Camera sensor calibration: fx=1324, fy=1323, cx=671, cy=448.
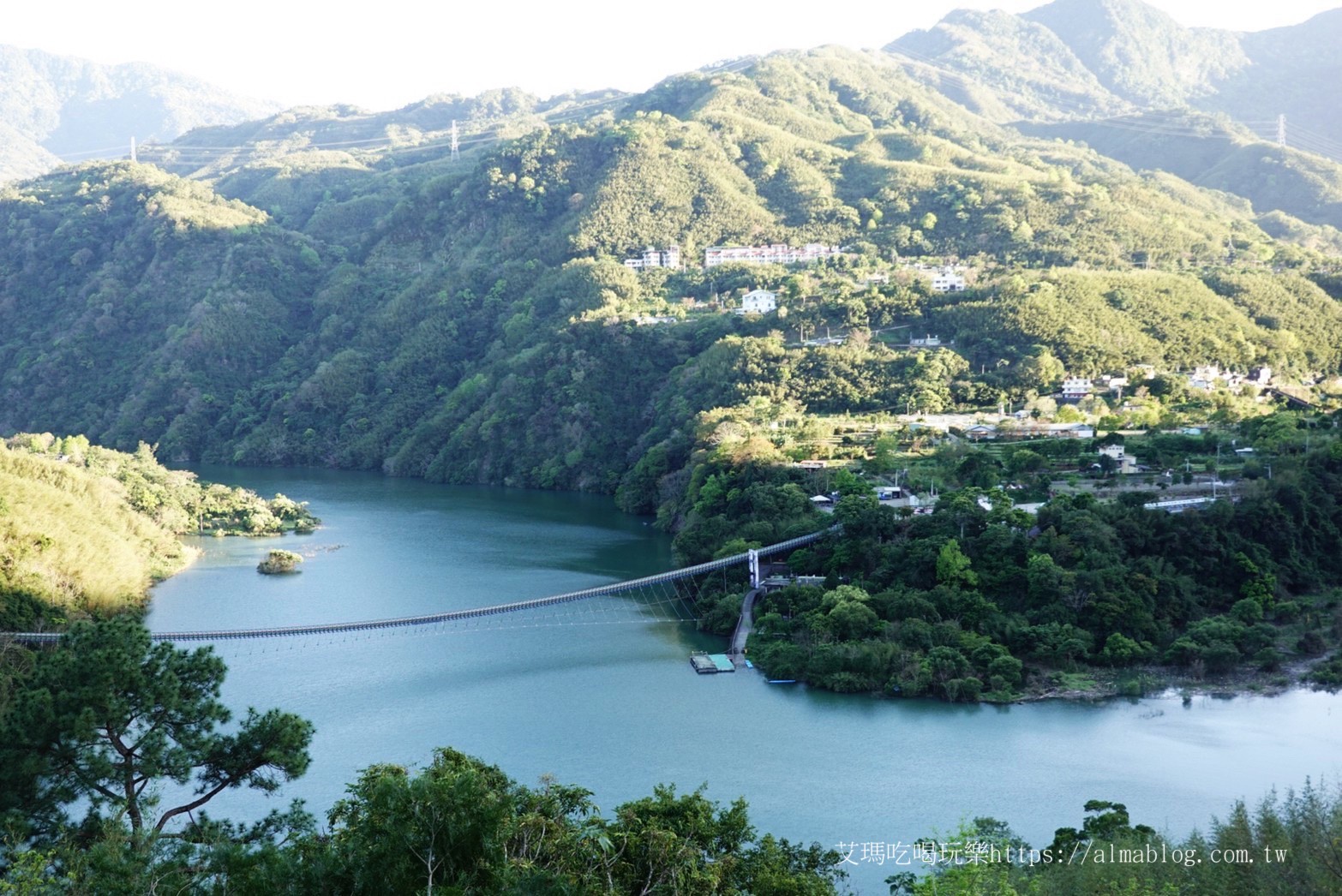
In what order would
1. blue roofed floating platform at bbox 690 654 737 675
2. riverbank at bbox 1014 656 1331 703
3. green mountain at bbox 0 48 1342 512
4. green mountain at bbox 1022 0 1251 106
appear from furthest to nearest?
green mountain at bbox 1022 0 1251 106
green mountain at bbox 0 48 1342 512
blue roofed floating platform at bbox 690 654 737 675
riverbank at bbox 1014 656 1331 703

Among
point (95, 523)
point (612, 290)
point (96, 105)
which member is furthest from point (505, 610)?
point (96, 105)

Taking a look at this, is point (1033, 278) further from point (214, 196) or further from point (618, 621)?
point (214, 196)

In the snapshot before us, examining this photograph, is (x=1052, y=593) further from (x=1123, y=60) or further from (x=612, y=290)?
(x=1123, y=60)

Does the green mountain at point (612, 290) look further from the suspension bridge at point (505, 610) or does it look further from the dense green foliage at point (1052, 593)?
the dense green foliage at point (1052, 593)

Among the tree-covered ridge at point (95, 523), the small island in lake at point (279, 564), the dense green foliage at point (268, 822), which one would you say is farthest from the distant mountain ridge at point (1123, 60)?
the dense green foliage at point (268, 822)

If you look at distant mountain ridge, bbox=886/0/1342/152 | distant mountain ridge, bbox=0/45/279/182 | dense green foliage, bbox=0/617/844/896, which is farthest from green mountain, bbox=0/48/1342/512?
distant mountain ridge, bbox=0/45/279/182

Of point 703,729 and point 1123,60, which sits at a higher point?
point 1123,60

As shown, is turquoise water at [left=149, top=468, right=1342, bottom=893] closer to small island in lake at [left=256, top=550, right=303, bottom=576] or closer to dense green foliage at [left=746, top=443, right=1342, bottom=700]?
dense green foliage at [left=746, top=443, right=1342, bottom=700]
